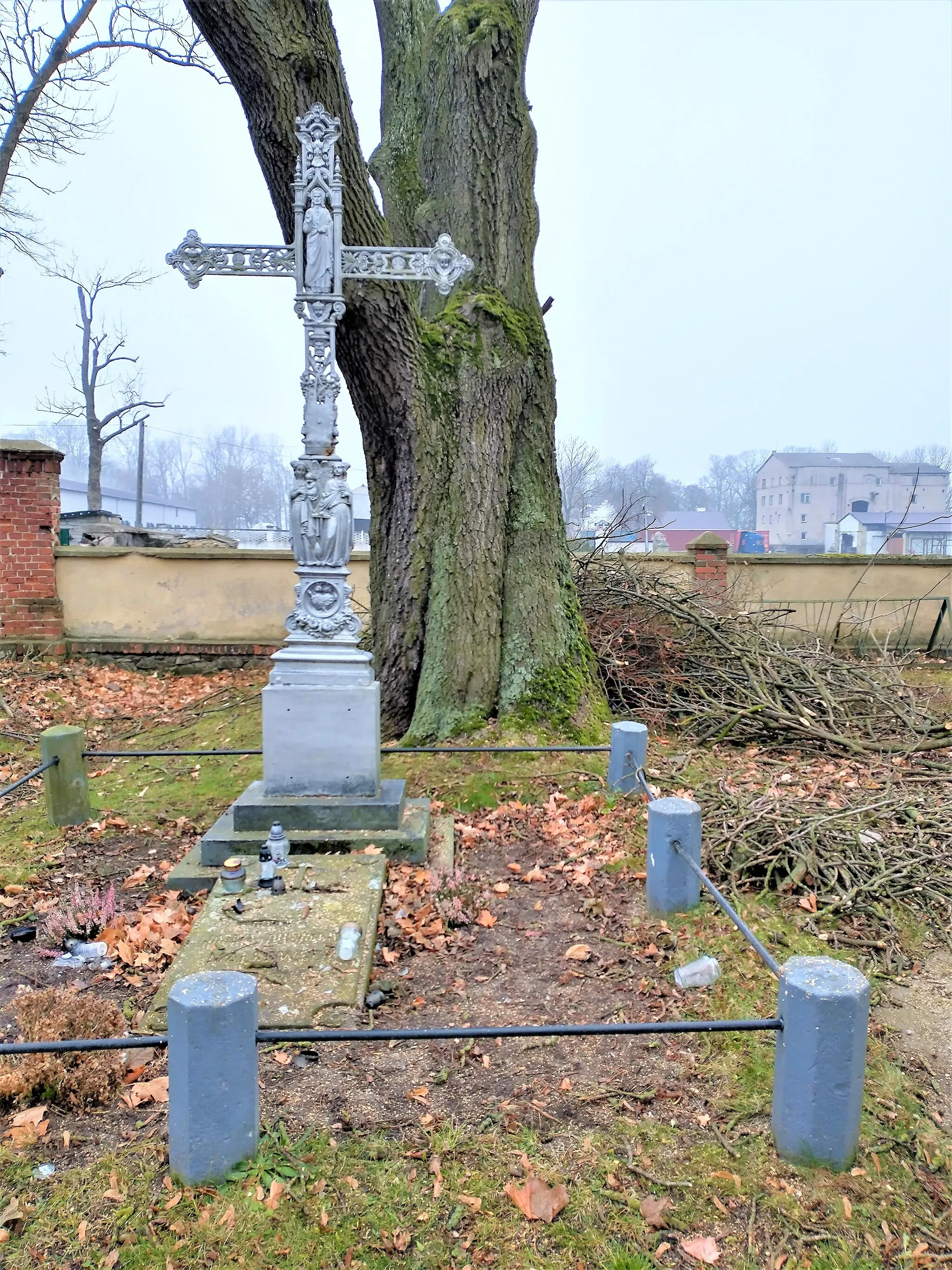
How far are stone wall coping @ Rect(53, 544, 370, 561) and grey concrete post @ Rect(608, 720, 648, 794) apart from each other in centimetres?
605

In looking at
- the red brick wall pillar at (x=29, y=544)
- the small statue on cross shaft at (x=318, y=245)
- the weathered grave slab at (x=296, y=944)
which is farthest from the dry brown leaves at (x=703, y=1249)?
the red brick wall pillar at (x=29, y=544)

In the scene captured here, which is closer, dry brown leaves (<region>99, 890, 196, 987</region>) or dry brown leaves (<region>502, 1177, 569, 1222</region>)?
dry brown leaves (<region>502, 1177, 569, 1222</region>)

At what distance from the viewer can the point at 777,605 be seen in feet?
39.4

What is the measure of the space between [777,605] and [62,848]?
9.61 m

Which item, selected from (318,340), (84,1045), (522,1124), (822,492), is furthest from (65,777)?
(822,492)

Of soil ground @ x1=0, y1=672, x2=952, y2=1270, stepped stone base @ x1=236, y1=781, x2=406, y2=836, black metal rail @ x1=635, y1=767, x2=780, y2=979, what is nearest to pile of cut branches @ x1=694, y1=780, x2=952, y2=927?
soil ground @ x1=0, y1=672, x2=952, y2=1270

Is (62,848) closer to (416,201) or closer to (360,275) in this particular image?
(360,275)

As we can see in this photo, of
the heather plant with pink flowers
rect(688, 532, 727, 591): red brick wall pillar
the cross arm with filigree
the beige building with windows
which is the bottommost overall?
the heather plant with pink flowers

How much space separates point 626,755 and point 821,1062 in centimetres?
305

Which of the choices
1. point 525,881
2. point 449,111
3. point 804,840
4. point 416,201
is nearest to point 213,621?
point 416,201

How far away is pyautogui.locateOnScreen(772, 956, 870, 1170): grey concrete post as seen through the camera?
2410 mm

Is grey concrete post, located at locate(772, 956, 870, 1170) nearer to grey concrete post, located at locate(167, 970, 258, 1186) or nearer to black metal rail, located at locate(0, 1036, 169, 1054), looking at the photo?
grey concrete post, located at locate(167, 970, 258, 1186)

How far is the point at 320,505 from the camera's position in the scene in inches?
201

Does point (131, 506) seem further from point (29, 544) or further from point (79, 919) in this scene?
point (79, 919)
